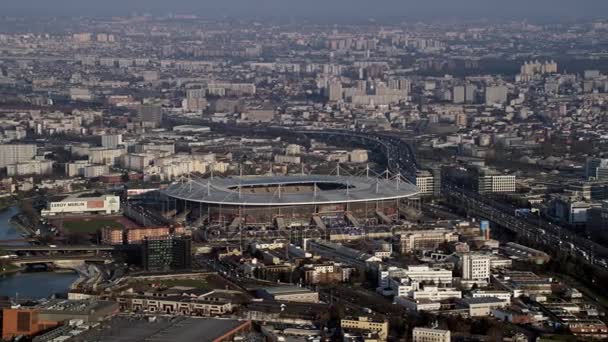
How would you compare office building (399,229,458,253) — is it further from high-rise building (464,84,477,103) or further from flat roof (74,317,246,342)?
high-rise building (464,84,477,103)

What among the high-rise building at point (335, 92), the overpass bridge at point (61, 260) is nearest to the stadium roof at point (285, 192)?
the overpass bridge at point (61, 260)

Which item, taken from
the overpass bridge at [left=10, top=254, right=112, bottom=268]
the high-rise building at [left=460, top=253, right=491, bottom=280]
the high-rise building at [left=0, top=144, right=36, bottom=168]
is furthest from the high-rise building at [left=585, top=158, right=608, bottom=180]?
the high-rise building at [left=0, top=144, right=36, bottom=168]

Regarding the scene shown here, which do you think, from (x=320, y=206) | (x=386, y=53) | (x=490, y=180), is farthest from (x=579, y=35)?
(x=320, y=206)

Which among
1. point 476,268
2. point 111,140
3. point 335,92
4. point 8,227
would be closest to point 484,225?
point 476,268

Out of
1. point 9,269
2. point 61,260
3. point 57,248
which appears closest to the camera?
point 9,269

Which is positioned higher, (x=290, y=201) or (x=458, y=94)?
(x=290, y=201)

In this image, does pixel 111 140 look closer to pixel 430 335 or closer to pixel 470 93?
pixel 470 93

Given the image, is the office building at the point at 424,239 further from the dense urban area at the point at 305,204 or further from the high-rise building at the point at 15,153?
the high-rise building at the point at 15,153
